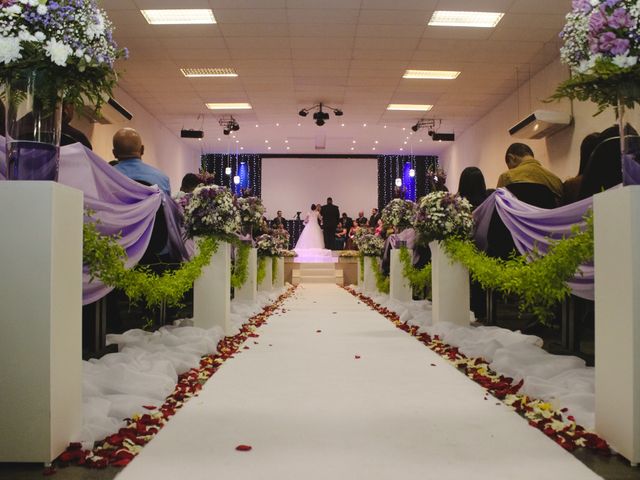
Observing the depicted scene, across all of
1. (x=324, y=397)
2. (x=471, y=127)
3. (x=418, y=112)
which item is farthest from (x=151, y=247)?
(x=471, y=127)

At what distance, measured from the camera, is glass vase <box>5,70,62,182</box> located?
Answer: 1881 millimetres

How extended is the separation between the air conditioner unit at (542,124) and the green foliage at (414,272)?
170 inches

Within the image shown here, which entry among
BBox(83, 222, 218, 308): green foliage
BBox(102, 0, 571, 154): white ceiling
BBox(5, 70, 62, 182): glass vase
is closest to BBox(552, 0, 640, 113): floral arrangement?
BBox(5, 70, 62, 182): glass vase

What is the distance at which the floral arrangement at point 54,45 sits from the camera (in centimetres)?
188

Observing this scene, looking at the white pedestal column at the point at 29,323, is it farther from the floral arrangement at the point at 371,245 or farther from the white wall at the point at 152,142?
the white wall at the point at 152,142

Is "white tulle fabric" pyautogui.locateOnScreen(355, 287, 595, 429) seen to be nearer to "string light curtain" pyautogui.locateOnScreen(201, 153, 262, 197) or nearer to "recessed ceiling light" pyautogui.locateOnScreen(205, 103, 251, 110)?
"recessed ceiling light" pyautogui.locateOnScreen(205, 103, 251, 110)

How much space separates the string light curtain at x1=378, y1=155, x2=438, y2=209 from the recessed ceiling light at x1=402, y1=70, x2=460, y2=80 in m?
9.24

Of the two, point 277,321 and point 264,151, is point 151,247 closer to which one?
point 277,321

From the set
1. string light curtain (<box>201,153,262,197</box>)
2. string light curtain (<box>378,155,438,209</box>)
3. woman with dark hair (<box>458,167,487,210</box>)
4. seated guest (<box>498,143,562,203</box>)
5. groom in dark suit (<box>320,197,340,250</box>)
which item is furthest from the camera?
string light curtain (<box>201,153,262,197</box>)

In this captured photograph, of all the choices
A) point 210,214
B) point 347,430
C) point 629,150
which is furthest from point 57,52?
point 210,214

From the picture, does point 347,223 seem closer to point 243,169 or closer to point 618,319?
point 243,169

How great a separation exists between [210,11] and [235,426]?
697 cm

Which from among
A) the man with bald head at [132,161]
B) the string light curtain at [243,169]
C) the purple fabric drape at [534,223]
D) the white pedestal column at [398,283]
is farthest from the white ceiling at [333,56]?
the string light curtain at [243,169]

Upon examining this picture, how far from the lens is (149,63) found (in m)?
10.1
